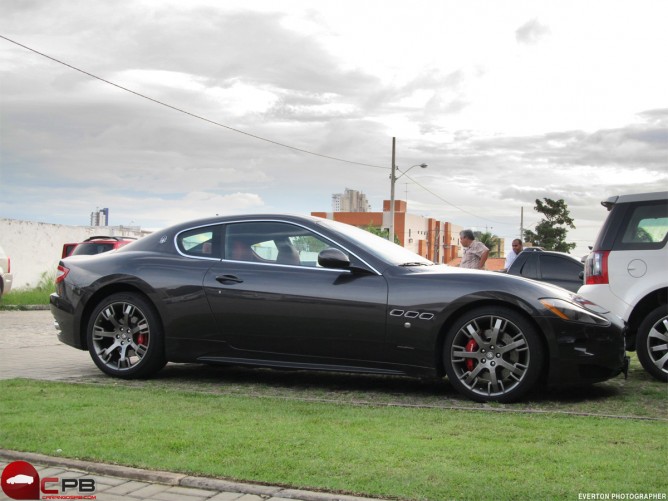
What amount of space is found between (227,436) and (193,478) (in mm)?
801

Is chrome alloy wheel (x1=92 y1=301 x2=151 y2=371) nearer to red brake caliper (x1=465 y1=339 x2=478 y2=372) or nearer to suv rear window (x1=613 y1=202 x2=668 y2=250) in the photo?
red brake caliper (x1=465 y1=339 x2=478 y2=372)

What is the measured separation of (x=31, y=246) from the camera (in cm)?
2642

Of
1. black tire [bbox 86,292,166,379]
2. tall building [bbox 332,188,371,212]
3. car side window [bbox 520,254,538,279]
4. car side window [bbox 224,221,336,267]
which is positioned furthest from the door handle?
tall building [bbox 332,188,371,212]

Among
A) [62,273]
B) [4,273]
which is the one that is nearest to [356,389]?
[62,273]

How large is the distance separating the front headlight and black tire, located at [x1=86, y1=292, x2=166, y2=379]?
11.3ft

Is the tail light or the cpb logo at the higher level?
the tail light

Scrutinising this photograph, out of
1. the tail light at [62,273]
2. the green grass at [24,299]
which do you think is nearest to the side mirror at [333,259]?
the tail light at [62,273]

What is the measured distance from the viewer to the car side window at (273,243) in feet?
23.5

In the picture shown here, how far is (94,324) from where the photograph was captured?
758cm

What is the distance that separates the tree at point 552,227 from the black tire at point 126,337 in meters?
67.4

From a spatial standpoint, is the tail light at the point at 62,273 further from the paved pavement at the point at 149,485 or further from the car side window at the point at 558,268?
the car side window at the point at 558,268

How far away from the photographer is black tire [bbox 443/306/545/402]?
6285mm

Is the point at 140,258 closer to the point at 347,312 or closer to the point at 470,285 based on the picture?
the point at 347,312

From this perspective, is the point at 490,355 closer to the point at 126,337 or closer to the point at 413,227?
the point at 126,337
